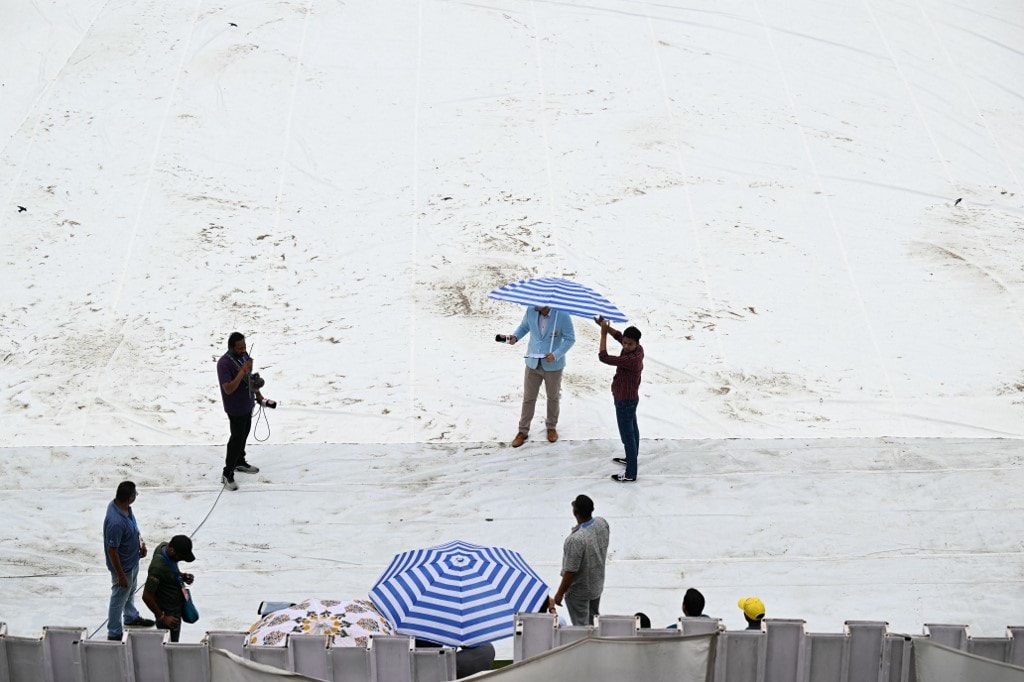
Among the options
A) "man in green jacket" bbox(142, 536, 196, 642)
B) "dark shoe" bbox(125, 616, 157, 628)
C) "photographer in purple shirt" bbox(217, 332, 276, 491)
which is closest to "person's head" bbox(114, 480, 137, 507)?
"man in green jacket" bbox(142, 536, 196, 642)

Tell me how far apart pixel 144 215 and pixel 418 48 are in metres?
4.34

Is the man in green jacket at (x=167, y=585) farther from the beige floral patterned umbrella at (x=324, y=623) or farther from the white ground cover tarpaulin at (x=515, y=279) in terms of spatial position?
the beige floral patterned umbrella at (x=324, y=623)

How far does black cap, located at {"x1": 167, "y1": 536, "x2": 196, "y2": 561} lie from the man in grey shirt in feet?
6.45

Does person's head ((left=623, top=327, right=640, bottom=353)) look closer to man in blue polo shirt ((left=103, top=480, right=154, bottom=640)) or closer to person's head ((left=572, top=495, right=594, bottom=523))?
person's head ((left=572, top=495, right=594, bottom=523))

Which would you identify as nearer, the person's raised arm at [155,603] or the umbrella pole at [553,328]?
the person's raised arm at [155,603]

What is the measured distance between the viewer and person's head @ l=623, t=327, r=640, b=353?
26.2 ft

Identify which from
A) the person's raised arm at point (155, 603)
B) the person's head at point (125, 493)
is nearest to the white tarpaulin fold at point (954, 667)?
the person's raised arm at point (155, 603)

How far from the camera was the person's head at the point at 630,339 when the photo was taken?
7977 millimetres

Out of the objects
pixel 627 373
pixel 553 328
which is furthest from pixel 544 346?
pixel 627 373

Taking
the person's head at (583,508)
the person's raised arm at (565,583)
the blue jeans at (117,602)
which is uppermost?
the person's head at (583,508)

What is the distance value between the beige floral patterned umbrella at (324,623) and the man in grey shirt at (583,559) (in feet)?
3.85

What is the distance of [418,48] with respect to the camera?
14.2 m

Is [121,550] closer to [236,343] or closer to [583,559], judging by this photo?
[236,343]

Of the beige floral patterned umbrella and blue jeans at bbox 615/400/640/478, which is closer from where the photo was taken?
the beige floral patterned umbrella
